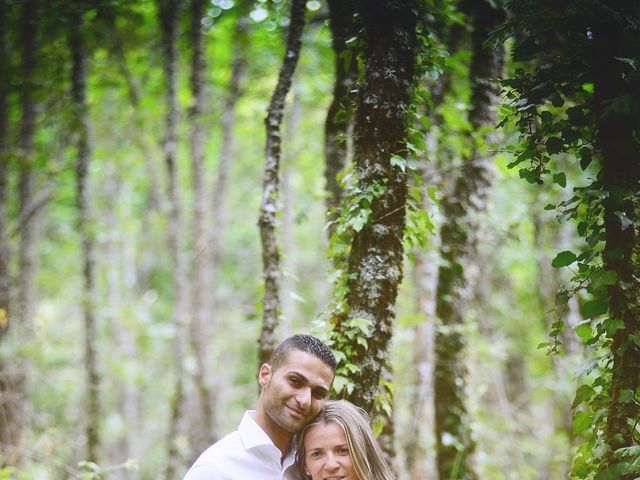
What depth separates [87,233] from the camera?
9070 mm

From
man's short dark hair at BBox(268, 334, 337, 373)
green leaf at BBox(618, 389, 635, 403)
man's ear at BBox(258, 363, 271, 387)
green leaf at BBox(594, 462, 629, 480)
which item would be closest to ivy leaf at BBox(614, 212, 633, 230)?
green leaf at BBox(618, 389, 635, 403)

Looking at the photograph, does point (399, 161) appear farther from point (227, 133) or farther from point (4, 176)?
point (227, 133)

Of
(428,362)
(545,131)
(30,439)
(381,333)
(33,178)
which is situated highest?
(33,178)

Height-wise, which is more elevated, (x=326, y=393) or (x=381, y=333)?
(x=381, y=333)

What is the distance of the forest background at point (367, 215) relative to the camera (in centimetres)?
301

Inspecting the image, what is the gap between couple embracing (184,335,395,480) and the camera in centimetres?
318

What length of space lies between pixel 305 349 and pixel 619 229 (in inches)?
72.6

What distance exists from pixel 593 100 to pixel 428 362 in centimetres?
464

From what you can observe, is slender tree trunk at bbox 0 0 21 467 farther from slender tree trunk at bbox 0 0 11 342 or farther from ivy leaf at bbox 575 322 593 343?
ivy leaf at bbox 575 322 593 343

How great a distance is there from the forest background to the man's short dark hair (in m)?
0.29

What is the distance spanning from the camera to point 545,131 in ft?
10.2

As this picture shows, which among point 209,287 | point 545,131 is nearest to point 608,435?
point 545,131

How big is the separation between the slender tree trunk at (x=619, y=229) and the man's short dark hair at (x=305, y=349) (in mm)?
1558

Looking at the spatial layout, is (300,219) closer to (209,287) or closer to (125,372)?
(209,287)
